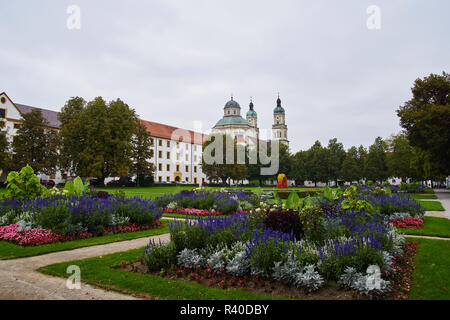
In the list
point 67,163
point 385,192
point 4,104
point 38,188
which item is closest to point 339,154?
point 67,163

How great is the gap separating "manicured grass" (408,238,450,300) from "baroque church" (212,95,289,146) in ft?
251

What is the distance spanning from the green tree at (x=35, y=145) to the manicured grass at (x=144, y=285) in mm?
38943

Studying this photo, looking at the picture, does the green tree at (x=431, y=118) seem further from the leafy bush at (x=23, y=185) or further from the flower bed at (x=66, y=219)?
the leafy bush at (x=23, y=185)

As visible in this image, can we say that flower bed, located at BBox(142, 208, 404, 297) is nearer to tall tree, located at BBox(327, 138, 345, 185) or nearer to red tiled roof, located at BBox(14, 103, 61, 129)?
red tiled roof, located at BBox(14, 103, 61, 129)

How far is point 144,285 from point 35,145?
42333 mm

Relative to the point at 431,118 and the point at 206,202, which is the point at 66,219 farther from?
the point at 431,118

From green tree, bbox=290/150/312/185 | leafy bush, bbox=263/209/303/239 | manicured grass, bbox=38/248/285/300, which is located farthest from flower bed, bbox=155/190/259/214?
green tree, bbox=290/150/312/185

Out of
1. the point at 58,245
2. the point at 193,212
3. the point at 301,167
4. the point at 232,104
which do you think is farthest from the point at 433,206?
the point at 232,104

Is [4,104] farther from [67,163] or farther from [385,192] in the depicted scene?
[385,192]

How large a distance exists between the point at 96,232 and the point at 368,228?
6896 millimetres

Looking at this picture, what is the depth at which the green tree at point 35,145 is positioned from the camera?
38.8 m

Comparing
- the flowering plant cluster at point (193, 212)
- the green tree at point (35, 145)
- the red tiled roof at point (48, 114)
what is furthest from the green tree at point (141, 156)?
the flowering plant cluster at point (193, 212)

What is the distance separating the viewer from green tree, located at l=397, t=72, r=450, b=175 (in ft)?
87.6

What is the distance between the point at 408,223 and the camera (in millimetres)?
10484
